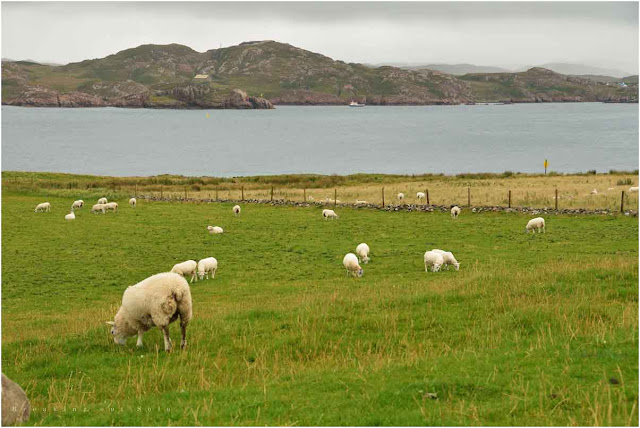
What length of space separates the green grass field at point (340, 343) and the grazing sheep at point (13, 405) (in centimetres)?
25

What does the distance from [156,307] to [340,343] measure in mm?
4303

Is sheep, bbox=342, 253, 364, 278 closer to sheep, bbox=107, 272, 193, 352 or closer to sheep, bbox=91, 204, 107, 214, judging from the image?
sheep, bbox=107, 272, 193, 352

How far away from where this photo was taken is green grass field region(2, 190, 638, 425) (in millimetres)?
9484

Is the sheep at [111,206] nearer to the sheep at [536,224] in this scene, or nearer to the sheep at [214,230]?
the sheep at [214,230]

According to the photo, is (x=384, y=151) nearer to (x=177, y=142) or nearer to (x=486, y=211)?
(x=177, y=142)

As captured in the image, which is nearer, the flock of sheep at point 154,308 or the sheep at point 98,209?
the flock of sheep at point 154,308

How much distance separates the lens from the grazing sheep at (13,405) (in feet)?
31.8

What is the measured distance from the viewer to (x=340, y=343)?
48.4ft

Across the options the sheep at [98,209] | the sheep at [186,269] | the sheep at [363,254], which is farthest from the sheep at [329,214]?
the sheep at [186,269]

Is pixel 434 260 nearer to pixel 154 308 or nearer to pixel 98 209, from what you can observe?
pixel 154 308

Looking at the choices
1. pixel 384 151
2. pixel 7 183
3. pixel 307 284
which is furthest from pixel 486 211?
pixel 384 151

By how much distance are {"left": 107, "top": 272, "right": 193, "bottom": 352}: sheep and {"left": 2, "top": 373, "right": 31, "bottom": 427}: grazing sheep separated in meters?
4.50

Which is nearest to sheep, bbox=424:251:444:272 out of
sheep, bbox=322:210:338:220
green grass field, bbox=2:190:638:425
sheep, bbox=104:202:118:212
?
green grass field, bbox=2:190:638:425

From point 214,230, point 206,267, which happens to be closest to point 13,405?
point 206,267
